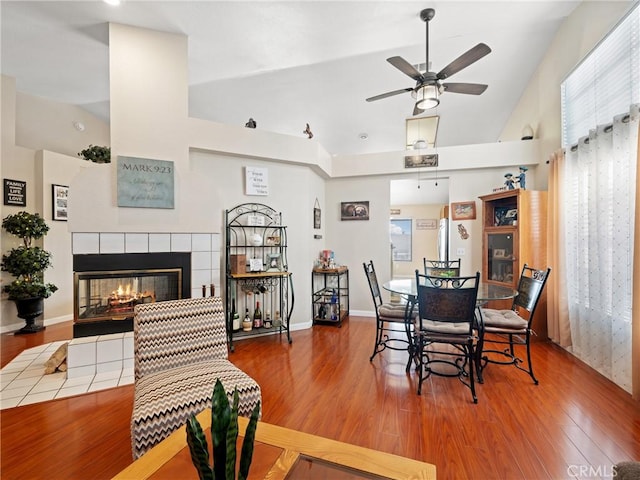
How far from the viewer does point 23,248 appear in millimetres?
3889

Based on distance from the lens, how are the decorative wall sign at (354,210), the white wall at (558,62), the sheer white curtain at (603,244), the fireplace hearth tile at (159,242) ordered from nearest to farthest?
the sheer white curtain at (603,244) → the white wall at (558,62) → the fireplace hearth tile at (159,242) → the decorative wall sign at (354,210)

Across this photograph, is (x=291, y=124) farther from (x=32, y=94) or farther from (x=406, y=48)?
(x=32, y=94)

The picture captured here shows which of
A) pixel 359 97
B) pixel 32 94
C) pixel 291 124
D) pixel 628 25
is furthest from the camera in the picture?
pixel 291 124

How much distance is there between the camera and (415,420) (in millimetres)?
1952

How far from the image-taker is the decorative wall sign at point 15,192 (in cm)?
391

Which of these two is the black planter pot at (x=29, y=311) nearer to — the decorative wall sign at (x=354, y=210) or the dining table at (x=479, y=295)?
the decorative wall sign at (x=354, y=210)

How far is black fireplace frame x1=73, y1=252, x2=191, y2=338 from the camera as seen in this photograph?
2.67 m

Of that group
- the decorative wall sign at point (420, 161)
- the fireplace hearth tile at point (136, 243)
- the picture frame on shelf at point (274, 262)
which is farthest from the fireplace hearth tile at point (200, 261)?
the decorative wall sign at point (420, 161)

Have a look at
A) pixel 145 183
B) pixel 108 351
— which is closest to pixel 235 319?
pixel 108 351

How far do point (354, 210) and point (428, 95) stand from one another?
2292 millimetres

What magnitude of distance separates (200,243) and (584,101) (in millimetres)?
4446

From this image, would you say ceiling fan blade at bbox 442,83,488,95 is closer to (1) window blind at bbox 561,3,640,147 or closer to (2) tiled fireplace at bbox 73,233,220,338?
(1) window blind at bbox 561,3,640,147

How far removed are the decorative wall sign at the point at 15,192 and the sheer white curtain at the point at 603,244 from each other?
694 cm

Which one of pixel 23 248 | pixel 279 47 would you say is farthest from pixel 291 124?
pixel 23 248
